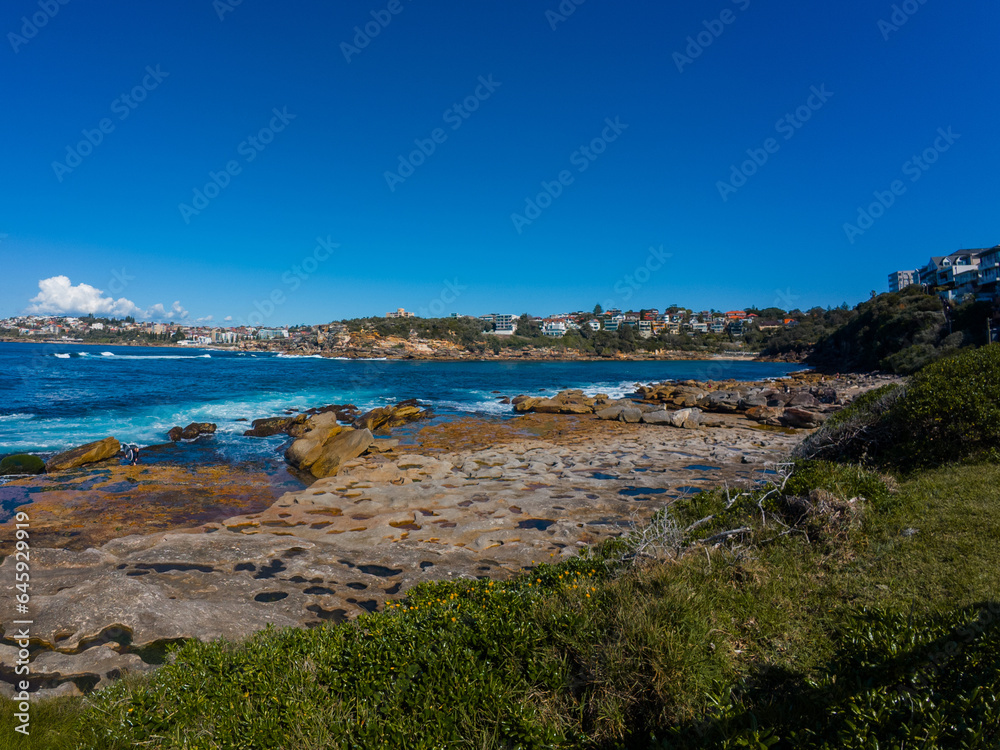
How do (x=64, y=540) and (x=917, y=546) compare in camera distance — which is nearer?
(x=917, y=546)

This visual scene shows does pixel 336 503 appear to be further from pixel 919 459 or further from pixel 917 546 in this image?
pixel 919 459

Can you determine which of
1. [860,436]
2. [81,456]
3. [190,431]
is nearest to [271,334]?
[190,431]

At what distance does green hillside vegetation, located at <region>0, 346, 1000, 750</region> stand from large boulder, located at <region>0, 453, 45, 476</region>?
15170 mm

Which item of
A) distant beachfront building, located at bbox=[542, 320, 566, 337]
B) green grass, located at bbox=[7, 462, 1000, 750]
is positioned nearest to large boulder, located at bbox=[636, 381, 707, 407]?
green grass, located at bbox=[7, 462, 1000, 750]

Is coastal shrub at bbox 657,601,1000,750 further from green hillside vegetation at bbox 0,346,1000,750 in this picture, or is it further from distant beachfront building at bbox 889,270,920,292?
distant beachfront building at bbox 889,270,920,292

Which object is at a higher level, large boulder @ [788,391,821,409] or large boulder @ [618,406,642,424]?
large boulder @ [788,391,821,409]

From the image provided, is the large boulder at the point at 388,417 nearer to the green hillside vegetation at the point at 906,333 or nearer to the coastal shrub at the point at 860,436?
the coastal shrub at the point at 860,436

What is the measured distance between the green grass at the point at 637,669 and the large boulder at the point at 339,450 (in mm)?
10865

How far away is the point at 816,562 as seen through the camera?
17.1ft

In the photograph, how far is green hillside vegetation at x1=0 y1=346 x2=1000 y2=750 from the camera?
2.83m

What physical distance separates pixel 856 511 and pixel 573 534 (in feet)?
16.4

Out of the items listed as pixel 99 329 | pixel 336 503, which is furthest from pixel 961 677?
pixel 99 329

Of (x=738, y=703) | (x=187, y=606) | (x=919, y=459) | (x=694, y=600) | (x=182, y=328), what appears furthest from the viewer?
(x=182, y=328)

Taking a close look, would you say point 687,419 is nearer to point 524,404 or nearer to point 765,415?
point 765,415
